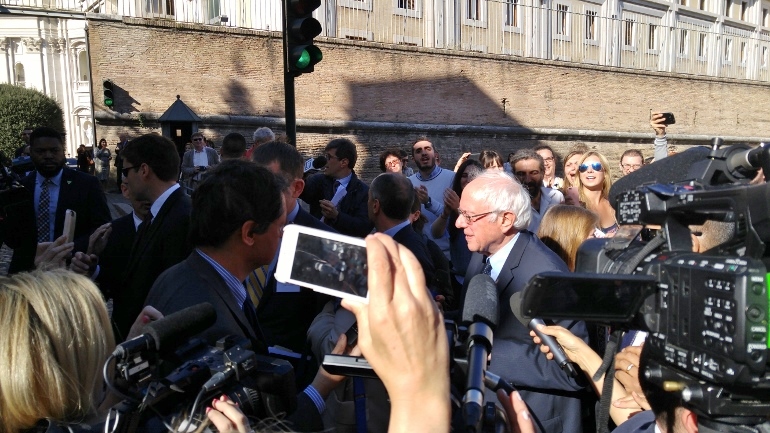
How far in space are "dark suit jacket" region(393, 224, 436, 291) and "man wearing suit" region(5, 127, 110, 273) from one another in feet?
8.18

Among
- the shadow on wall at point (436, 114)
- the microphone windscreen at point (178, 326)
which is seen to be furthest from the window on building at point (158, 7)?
the microphone windscreen at point (178, 326)

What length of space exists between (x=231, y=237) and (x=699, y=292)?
1.73m

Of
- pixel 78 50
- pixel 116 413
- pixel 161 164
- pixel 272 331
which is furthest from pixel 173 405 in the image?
pixel 78 50

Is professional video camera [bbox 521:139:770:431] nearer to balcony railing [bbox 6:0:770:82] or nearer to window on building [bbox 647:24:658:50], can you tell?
balcony railing [bbox 6:0:770:82]

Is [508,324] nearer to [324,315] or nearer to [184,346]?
[324,315]

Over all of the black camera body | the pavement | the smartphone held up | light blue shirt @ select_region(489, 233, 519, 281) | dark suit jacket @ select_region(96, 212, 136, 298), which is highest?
the smartphone held up

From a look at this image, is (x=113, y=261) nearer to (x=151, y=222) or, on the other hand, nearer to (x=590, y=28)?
(x=151, y=222)

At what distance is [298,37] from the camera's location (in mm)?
6684

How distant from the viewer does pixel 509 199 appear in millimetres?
3312

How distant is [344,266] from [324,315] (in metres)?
1.85

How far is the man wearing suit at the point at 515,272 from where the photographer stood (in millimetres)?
2832

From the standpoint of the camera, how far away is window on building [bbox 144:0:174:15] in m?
17.0

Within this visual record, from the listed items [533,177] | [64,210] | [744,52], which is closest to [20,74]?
[744,52]

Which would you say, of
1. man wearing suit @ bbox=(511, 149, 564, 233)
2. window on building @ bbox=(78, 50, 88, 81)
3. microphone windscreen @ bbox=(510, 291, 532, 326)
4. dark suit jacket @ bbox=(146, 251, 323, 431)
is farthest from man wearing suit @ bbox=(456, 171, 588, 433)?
window on building @ bbox=(78, 50, 88, 81)
